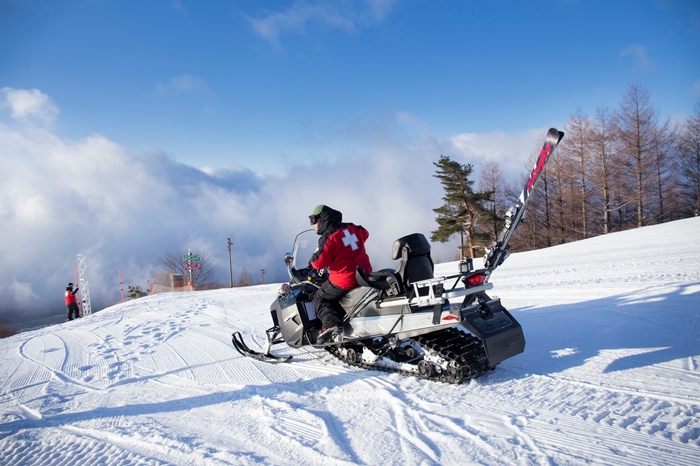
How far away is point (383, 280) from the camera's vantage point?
368 cm

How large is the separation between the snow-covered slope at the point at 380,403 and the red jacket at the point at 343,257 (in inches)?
35.7

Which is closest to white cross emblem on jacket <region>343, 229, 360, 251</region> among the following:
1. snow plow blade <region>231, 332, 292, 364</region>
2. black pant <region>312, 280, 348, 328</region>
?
black pant <region>312, 280, 348, 328</region>

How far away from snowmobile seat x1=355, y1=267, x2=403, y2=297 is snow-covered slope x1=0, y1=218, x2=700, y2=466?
78 cm

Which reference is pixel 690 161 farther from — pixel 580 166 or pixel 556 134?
pixel 556 134

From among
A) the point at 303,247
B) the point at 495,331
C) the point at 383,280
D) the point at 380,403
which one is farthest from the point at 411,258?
the point at 303,247

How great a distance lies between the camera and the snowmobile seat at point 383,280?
11.8ft

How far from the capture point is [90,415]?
10.4 ft

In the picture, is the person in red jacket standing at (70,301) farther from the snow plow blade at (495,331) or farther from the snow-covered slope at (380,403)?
the snow plow blade at (495,331)

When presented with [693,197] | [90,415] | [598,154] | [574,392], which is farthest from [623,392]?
[693,197]

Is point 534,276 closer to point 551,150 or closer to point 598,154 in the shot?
point 551,150

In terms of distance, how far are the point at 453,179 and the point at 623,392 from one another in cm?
2617

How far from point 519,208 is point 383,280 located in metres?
1.33

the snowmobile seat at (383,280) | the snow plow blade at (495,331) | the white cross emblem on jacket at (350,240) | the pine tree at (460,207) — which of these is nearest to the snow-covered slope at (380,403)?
the snow plow blade at (495,331)

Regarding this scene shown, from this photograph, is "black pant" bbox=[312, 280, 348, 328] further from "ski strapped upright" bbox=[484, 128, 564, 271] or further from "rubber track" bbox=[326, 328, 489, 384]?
"ski strapped upright" bbox=[484, 128, 564, 271]
